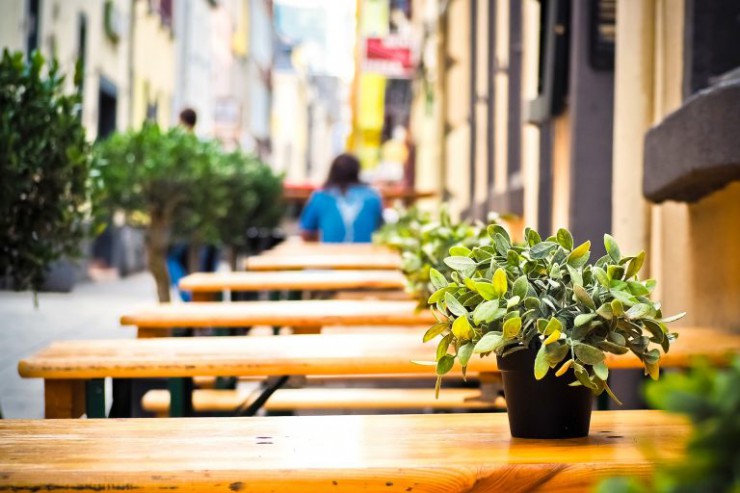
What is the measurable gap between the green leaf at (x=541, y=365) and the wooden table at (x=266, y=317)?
166 cm

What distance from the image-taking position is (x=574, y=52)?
4941 mm

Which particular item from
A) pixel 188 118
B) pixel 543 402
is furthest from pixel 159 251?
pixel 543 402

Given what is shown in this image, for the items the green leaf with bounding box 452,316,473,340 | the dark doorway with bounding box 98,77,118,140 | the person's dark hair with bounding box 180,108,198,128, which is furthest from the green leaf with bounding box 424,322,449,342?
the dark doorway with bounding box 98,77,118,140

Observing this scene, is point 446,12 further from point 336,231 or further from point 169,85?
point 169,85

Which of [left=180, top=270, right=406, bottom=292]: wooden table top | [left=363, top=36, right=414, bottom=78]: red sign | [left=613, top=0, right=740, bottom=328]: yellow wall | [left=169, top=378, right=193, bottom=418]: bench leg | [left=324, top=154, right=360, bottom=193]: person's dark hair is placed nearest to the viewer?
[left=169, top=378, right=193, bottom=418]: bench leg

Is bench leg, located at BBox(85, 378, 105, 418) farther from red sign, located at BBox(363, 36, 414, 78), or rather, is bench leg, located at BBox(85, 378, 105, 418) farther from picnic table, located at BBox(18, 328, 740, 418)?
red sign, located at BBox(363, 36, 414, 78)

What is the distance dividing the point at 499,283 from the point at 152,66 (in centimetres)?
2222

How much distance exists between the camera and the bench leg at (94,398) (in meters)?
2.64

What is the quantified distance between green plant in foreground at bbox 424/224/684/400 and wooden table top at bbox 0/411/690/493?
0.12 metres

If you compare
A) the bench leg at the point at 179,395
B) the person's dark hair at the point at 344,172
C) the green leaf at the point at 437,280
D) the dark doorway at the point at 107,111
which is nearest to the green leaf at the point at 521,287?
the green leaf at the point at 437,280

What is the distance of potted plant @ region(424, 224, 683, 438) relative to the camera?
1640 mm

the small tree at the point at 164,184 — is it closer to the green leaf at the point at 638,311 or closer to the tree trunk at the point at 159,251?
the tree trunk at the point at 159,251

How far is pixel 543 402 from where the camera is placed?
171cm

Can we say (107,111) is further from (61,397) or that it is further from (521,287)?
(521,287)
